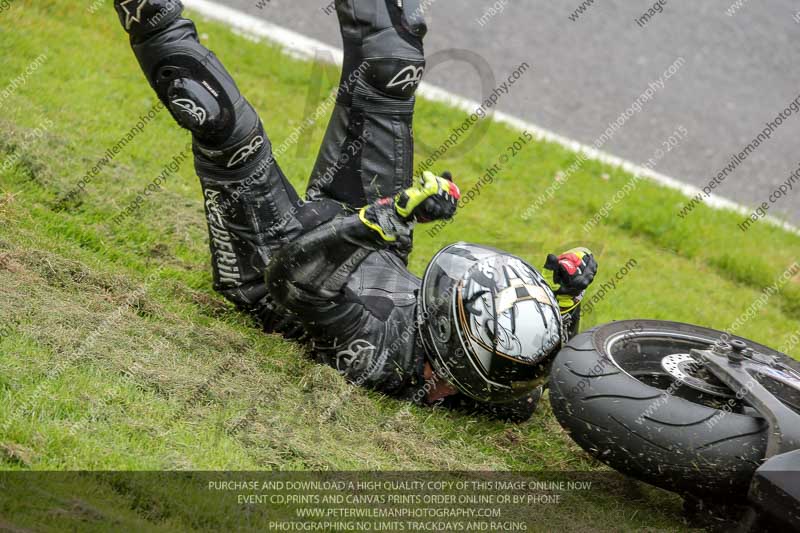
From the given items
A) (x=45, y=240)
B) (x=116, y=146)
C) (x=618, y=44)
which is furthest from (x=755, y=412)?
(x=618, y=44)

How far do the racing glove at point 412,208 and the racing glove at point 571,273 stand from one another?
0.71 m

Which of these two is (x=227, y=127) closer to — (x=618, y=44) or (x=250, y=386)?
(x=250, y=386)

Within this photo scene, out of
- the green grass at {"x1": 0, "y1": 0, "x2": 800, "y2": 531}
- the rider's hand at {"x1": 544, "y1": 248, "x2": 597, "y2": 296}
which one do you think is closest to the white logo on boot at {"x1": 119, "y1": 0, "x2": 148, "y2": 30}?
the green grass at {"x1": 0, "y1": 0, "x2": 800, "y2": 531}

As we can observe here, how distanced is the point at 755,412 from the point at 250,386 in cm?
192

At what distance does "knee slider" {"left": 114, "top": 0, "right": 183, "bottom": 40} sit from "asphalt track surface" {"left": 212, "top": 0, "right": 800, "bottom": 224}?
12.4 feet

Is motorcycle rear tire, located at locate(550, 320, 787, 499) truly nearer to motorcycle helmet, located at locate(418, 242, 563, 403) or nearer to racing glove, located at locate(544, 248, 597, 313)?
motorcycle helmet, located at locate(418, 242, 563, 403)

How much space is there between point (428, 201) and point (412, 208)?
68 mm

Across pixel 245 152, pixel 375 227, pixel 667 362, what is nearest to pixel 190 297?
pixel 245 152

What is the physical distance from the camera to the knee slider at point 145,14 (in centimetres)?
400

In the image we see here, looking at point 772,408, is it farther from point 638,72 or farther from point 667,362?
point 638,72

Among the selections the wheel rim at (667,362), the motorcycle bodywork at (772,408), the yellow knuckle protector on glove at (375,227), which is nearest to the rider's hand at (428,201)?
the yellow knuckle protector on glove at (375,227)

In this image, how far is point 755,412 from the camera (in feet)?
12.0

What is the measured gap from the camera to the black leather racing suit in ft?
13.2

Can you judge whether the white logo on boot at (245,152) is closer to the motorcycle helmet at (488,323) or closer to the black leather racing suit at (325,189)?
the black leather racing suit at (325,189)
